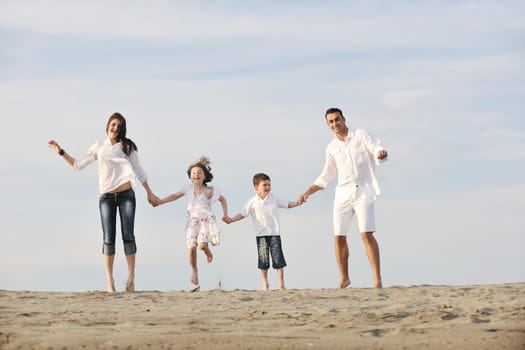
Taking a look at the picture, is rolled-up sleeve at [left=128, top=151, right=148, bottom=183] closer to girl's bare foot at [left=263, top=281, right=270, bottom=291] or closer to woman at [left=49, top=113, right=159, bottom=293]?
woman at [left=49, top=113, right=159, bottom=293]

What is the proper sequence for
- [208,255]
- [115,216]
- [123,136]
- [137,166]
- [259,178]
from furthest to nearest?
[259,178] < [208,255] < [137,166] < [123,136] < [115,216]

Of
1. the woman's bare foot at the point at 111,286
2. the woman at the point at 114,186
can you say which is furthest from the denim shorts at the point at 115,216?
the woman's bare foot at the point at 111,286

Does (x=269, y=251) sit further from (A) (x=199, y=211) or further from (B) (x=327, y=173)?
(B) (x=327, y=173)

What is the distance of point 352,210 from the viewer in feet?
39.0

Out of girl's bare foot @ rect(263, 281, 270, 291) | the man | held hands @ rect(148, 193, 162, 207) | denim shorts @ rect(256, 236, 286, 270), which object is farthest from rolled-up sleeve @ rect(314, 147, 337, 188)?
held hands @ rect(148, 193, 162, 207)

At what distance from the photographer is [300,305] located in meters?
10.4

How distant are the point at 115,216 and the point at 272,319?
11.2ft

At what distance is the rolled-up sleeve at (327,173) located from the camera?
40.1ft

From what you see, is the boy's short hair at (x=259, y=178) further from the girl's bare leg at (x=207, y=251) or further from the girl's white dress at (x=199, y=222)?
the girl's bare leg at (x=207, y=251)

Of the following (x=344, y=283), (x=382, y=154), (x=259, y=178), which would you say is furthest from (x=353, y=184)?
(x=259, y=178)

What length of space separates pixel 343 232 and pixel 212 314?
2.85m

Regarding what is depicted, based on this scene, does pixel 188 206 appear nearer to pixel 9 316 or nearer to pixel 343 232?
pixel 343 232

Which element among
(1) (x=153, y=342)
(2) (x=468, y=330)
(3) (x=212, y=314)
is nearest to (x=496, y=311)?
(2) (x=468, y=330)

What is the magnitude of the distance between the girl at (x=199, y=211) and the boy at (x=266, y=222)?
0.56m
